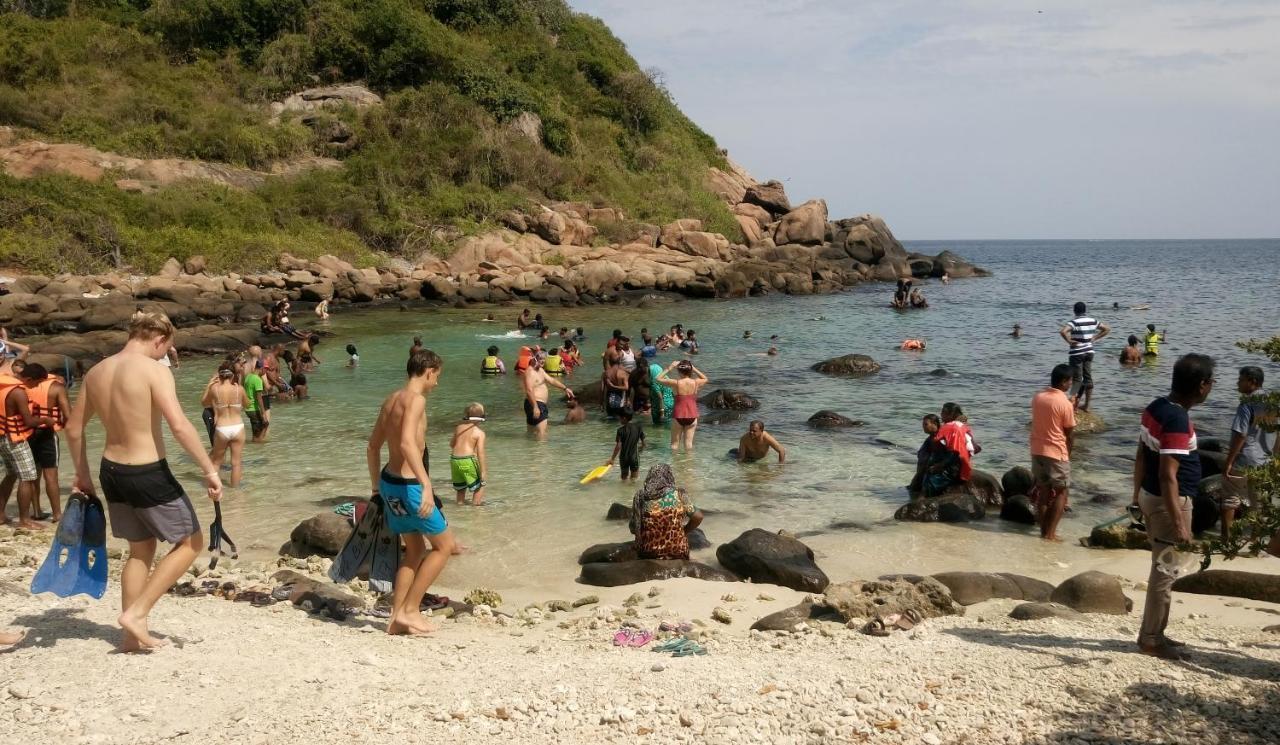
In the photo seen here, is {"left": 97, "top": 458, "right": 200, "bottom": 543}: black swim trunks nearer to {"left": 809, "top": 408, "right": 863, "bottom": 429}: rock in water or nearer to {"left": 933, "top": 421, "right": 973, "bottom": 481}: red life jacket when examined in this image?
{"left": 933, "top": 421, "right": 973, "bottom": 481}: red life jacket

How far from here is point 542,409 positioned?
1525 cm

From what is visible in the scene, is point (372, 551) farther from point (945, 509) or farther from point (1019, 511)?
point (1019, 511)

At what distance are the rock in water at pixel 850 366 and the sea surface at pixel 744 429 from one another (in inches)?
15.4

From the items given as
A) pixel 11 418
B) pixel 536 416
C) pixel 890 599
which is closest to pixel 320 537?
pixel 11 418

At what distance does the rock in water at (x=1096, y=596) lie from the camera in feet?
22.4

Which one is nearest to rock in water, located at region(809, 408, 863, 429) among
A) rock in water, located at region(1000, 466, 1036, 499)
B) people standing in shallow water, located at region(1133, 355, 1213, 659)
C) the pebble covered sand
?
rock in water, located at region(1000, 466, 1036, 499)

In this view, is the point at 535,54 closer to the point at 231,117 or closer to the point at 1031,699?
the point at 231,117

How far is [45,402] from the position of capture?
8977 millimetres

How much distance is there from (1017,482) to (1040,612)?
547 centimetres

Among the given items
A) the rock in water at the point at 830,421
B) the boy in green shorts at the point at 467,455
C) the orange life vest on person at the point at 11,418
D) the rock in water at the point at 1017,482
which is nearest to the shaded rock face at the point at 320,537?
the boy in green shorts at the point at 467,455

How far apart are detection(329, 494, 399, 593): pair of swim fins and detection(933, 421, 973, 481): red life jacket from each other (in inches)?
297

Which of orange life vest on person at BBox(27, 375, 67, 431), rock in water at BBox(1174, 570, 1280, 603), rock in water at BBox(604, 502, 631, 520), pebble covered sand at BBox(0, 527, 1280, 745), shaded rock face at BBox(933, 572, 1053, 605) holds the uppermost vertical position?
orange life vest on person at BBox(27, 375, 67, 431)

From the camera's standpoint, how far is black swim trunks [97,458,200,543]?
4973mm

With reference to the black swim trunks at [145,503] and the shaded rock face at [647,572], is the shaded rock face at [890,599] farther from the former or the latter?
the black swim trunks at [145,503]
